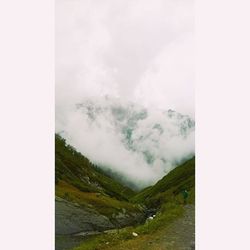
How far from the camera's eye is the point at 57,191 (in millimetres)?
22281

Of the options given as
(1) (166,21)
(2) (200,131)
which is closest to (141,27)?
(1) (166,21)

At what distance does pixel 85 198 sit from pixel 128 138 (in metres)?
2.73

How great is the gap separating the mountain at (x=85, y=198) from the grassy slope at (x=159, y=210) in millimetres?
503

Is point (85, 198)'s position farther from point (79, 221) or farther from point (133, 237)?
point (133, 237)

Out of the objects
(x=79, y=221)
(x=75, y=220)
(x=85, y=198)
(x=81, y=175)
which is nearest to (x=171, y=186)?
(x=85, y=198)

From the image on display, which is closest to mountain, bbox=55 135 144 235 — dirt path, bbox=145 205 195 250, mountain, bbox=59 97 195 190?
mountain, bbox=59 97 195 190

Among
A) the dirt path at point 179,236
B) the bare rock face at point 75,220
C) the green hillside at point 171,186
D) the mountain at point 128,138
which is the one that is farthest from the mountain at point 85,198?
the dirt path at point 179,236

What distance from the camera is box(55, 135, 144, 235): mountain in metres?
22.2

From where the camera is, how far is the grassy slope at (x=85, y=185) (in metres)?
22.4

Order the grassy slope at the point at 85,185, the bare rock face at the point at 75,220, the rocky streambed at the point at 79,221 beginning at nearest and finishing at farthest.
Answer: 1. the rocky streambed at the point at 79,221
2. the bare rock face at the point at 75,220
3. the grassy slope at the point at 85,185

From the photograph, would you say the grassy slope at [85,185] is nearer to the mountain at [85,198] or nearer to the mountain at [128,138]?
the mountain at [85,198]

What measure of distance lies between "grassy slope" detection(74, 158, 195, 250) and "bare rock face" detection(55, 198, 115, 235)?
22.0 inches

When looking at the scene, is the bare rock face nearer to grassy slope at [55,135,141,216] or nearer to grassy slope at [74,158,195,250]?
grassy slope at [55,135,141,216]

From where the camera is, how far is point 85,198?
22.6 metres
